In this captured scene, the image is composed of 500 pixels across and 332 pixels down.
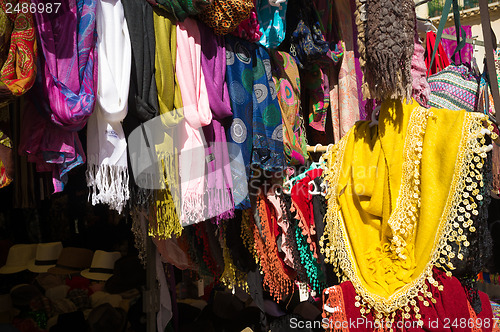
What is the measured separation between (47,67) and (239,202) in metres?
1.02

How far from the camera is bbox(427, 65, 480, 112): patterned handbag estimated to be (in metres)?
2.70

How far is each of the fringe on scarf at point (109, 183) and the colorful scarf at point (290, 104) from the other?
98cm

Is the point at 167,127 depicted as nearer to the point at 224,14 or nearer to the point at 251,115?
the point at 251,115

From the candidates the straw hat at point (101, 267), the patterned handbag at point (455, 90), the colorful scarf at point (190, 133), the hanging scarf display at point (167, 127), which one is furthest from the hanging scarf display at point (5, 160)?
the patterned handbag at point (455, 90)

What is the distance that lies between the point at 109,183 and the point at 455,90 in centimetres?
212

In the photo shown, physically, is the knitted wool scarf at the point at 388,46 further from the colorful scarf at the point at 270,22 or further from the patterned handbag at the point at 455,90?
the patterned handbag at the point at 455,90

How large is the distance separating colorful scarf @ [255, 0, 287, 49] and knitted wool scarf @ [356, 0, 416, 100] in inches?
29.6

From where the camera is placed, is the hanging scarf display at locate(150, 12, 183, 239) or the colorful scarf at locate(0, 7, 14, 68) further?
the hanging scarf display at locate(150, 12, 183, 239)

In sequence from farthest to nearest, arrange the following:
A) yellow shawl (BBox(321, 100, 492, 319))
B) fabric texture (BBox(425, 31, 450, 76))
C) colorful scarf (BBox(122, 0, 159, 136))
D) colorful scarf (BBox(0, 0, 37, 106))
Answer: fabric texture (BBox(425, 31, 450, 76)) < colorful scarf (BBox(122, 0, 159, 136)) < yellow shawl (BBox(321, 100, 492, 319)) < colorful scarf (BBox(0, 0, 37, 106))

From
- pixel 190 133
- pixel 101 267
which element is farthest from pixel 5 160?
pixel 101 267

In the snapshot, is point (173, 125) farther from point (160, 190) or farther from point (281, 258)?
point (281, 258)

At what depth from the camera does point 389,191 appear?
186 centimetres

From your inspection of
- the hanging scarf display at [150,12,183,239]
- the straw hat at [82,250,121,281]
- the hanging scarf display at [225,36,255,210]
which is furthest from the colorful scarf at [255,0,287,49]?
the straw hat at [82,250,121,281]

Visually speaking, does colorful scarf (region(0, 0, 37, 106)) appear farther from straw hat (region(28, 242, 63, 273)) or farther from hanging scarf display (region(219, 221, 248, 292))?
straw hat (region(28, 242, 63, 273))
